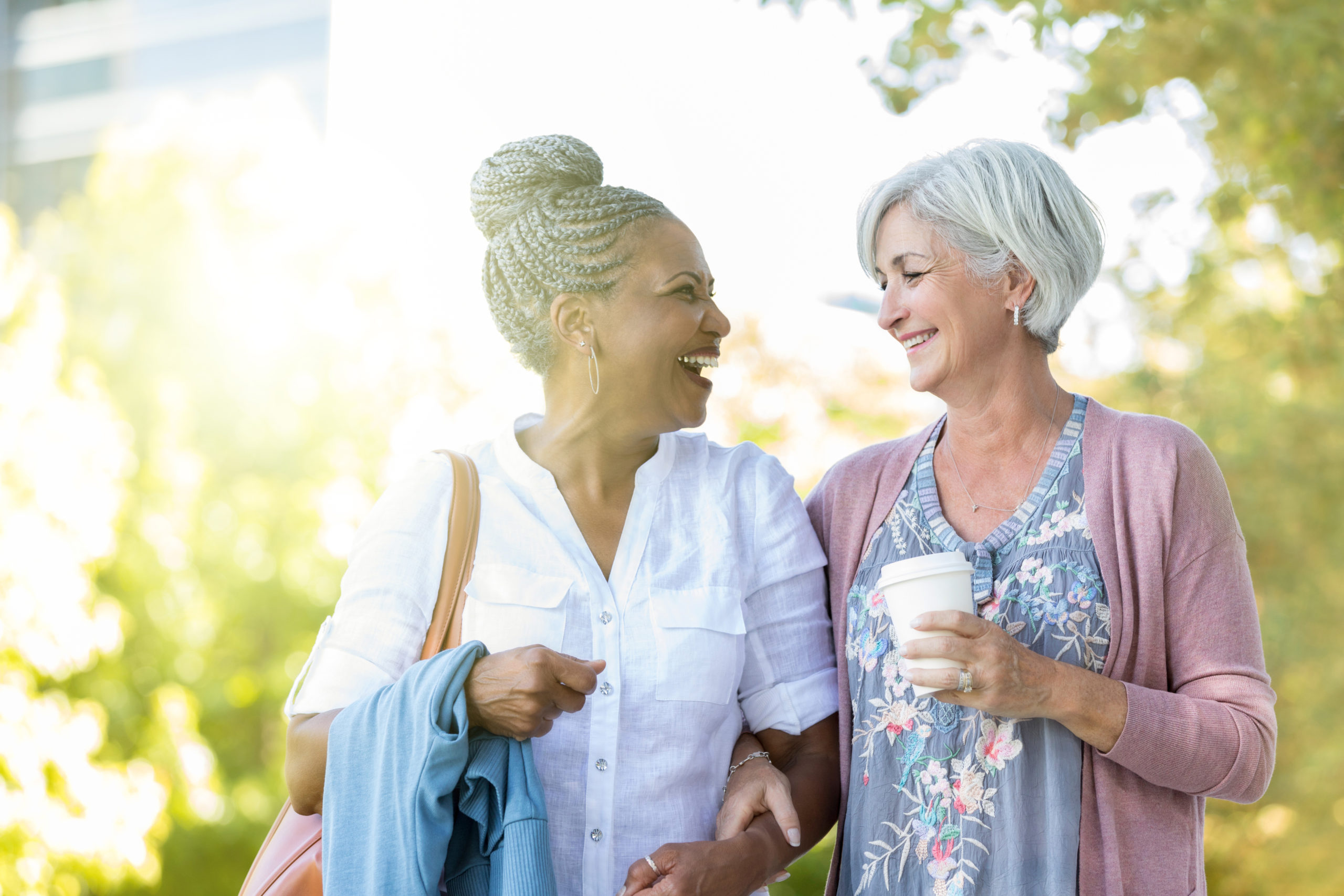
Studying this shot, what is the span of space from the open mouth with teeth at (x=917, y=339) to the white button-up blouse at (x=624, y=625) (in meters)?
0.38

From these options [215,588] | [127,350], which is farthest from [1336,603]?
[127,350]

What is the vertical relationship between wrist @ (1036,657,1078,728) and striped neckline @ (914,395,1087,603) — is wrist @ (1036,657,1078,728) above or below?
below

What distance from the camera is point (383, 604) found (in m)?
1.83

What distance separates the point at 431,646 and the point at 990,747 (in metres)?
0.96

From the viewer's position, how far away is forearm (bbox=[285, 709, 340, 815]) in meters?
1.76

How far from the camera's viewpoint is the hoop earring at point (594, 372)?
6.75 feet

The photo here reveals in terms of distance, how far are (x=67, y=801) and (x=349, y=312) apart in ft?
12.0

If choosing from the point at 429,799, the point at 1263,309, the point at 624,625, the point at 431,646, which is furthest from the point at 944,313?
the point at 1263,309

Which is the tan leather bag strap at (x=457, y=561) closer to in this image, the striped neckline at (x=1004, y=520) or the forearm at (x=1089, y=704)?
the striped neckline at (x=1004, y=520)

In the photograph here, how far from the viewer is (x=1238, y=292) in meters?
5.48

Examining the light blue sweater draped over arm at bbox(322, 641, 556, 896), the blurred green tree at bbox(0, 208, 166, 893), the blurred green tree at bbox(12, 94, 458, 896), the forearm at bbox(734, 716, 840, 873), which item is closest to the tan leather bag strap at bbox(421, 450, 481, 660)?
the light blue sweater draped over arm at bbox(322, 641, 556, 896)

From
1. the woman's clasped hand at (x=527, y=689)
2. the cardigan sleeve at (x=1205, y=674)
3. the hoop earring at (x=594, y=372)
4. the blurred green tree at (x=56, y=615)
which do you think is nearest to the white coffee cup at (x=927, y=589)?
the cardigan sleeve at (x=1205, y=674)

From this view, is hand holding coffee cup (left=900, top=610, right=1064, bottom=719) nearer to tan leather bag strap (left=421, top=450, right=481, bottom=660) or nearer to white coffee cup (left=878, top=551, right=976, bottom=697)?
white coffee cup (left=878, top=551, right=976, bottom=697)

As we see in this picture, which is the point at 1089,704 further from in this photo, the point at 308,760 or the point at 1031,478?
the point at 308,760
